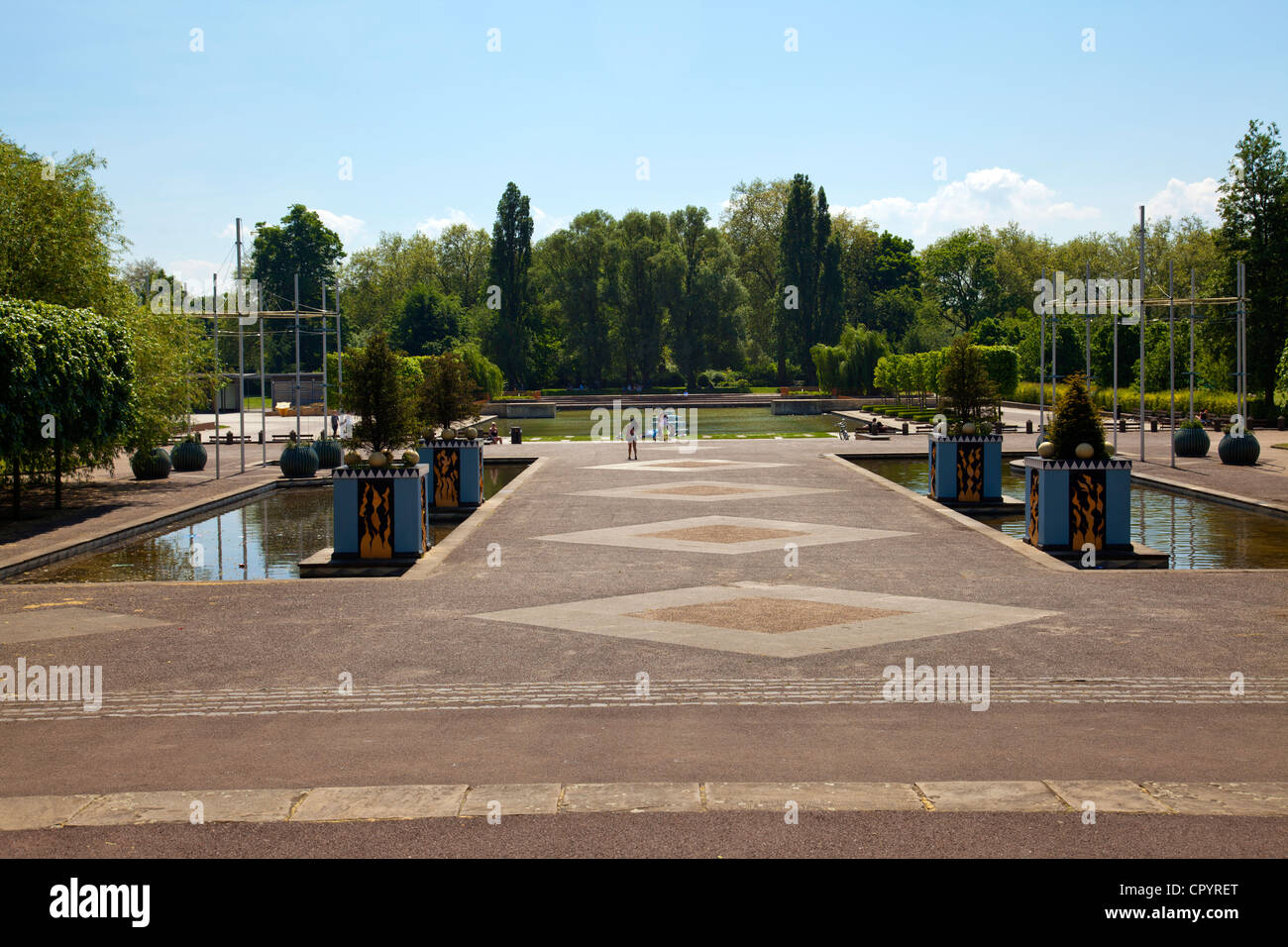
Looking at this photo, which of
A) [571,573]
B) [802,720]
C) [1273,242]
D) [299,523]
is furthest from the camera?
[1273,242]

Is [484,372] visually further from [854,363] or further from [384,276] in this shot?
[384,276]

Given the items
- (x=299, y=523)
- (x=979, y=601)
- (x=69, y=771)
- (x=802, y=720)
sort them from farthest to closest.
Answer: (x=299, y=523)
(x=979, y=601)
(x=802, y=720)
(x=69, y=771)

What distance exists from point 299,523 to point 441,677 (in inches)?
529

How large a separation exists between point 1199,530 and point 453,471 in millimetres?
14140

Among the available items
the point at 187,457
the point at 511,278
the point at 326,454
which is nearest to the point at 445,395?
the point at 326,454

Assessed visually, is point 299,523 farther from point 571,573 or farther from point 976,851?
point 976,851

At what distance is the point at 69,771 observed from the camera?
7297 mm

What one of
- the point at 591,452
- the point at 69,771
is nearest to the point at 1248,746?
the point at 69,771

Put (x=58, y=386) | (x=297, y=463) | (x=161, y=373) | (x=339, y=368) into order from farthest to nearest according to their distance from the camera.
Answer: (x=297, y=463)
(x=161, y=373)
(x=339, y=368)
(x=58, y=386)

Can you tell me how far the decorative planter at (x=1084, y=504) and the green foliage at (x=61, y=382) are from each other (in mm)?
18075

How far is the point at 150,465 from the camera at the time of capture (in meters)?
30.4

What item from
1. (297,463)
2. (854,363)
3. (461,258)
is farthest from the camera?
(461,258)

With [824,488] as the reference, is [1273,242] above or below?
above

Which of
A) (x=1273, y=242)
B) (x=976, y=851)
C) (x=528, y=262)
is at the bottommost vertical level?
(x=976, y=851)
